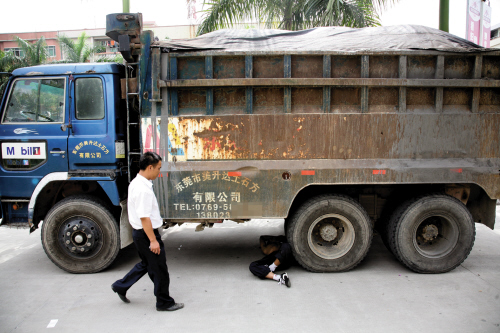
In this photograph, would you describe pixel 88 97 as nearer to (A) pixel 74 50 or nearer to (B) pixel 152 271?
(B) pixel 152 271

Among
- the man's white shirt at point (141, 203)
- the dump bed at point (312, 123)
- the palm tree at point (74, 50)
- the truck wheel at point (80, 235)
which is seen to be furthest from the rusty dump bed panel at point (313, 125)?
the palm tree at point (74, 50)

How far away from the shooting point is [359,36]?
482 centimetres

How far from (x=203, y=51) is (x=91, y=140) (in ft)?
5.98

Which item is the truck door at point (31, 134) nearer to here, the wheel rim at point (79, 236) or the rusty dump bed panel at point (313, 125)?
the wheel rim at point (79, 236)

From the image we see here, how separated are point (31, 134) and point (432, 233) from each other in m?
5.40

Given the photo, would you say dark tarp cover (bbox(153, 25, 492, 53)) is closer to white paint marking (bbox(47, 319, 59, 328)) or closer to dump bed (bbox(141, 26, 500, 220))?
dump bed (bbox(141, 26, 500, 220))

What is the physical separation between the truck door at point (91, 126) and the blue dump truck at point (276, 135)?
0.7 inches

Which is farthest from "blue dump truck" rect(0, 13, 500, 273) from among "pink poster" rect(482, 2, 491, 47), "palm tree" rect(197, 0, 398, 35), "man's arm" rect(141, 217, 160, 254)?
"pink poster" rect(482, 2, 491, 47)

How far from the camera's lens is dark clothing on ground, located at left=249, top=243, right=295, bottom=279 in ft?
14.6

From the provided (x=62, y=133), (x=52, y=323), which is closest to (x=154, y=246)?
(x=52, y=323)

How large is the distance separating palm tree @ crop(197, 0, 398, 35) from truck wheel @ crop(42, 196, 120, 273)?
6444 mm

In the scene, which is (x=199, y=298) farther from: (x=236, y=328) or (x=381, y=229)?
(x=381, y=229)

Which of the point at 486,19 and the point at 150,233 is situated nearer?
the point at 150,233

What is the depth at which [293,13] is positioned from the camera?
953 cm
